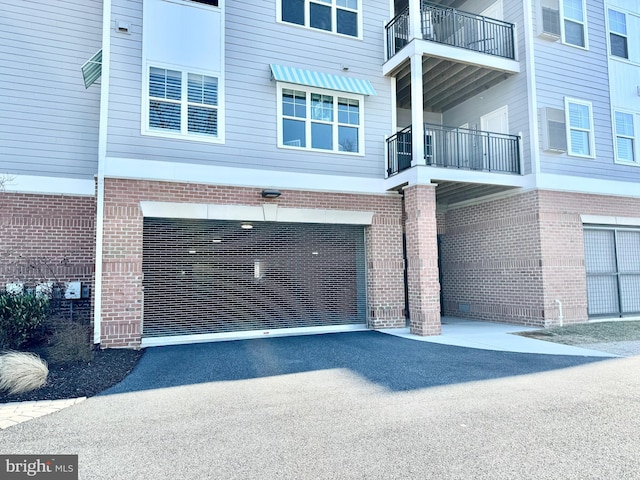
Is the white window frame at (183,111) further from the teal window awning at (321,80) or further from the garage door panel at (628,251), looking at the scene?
the garage door panel at (628,251)

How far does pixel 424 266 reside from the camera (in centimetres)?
989

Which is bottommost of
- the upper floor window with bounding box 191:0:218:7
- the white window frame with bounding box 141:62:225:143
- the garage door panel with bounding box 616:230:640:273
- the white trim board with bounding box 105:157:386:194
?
the garage door panel with bounding box 616:230:640:273

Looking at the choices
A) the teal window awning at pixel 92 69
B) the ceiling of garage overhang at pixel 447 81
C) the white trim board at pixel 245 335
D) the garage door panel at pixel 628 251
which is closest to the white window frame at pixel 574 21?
the ceiling of garage overhang at pixel 447 81

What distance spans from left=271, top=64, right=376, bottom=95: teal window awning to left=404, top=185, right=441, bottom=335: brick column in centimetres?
302

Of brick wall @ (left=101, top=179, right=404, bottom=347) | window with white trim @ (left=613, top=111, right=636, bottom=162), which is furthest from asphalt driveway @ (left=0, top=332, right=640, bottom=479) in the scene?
window with white trim @ (left=613, top=111, right=636, bottom=162)

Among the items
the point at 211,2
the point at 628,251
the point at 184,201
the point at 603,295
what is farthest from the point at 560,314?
the point at 211,2

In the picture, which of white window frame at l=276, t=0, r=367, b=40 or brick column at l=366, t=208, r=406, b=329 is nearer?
white window frame at l=276, t=0, r=367, b=40

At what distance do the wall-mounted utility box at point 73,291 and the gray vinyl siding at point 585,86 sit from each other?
1208cm

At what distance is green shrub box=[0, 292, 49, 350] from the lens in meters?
7.81

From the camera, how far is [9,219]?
9.50 metres

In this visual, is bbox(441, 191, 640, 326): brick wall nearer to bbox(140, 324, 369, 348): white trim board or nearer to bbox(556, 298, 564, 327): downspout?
bbox(556, 298, 564, 327): downspout

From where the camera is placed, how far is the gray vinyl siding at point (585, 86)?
451 inches

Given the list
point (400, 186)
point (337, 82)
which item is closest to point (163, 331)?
point (400, 186)

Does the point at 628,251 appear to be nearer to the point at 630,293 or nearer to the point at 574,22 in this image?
the point at 630,293
